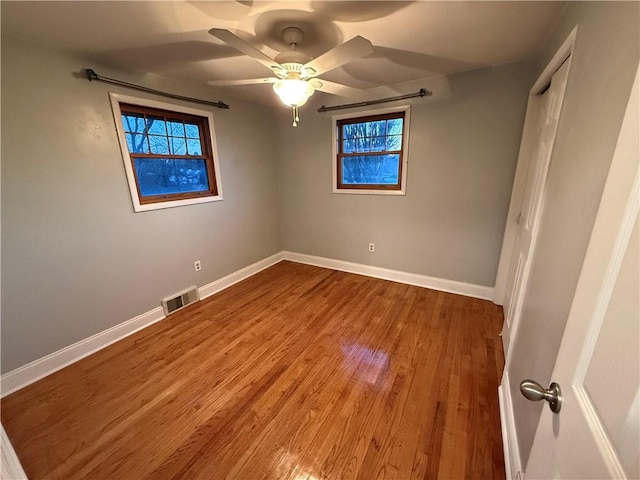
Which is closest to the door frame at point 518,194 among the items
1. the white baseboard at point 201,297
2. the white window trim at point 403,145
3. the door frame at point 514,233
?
the door frame at point 514,233

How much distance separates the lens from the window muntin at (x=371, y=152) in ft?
9.66

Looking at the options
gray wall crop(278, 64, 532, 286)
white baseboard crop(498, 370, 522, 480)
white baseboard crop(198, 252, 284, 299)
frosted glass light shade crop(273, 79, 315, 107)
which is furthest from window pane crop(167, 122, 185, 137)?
white baseboard crop(498, 370, 522, 480)

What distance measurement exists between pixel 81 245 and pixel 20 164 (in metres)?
0.64

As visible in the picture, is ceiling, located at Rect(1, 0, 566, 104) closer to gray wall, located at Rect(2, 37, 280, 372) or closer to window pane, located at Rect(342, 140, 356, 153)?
gray wall, located at Rect(2, 37, 280, 372)

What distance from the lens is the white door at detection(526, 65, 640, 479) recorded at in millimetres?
401

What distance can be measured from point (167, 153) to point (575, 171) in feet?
9.91

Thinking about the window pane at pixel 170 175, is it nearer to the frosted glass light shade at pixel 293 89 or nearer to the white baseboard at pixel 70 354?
the white baseboard at pixel 70 354

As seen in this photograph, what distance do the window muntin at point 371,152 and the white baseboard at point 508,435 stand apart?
2.11 metres

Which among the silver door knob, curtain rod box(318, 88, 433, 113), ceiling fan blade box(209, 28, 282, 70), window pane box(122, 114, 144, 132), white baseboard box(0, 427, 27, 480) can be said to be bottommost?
white baseboard box(0, 427, 27, 480)

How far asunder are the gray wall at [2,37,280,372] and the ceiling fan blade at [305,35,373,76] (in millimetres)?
1735

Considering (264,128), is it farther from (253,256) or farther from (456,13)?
(456,13)

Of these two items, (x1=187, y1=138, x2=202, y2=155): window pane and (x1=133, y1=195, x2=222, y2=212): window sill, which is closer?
(x1=133, y1=195, x2=222, y2=212): window sill

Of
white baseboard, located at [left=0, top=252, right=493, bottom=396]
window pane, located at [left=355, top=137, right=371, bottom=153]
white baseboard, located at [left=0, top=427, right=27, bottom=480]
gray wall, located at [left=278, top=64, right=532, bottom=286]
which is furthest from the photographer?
window pane, located at [left=355, top=137, right=371, bottom=153]

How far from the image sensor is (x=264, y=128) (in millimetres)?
3432
